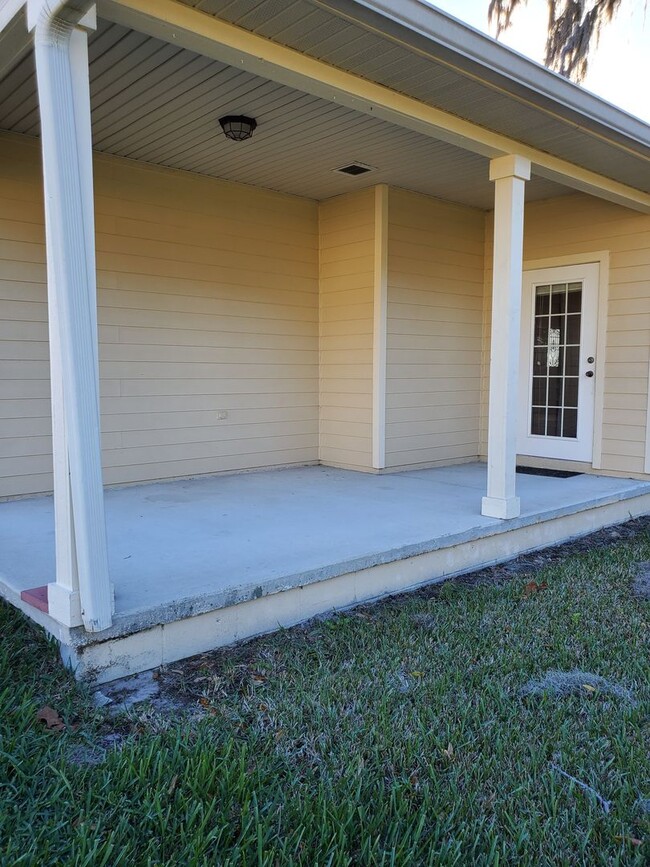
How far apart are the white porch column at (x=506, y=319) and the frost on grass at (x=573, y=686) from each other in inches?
62.3

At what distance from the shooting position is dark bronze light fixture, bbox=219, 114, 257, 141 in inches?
163

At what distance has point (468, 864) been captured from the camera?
1600mm

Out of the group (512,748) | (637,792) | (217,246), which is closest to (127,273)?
(217,246)

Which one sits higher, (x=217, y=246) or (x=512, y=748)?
(x=217, y=246)

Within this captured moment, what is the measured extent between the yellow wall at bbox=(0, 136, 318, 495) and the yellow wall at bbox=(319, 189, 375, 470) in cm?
13

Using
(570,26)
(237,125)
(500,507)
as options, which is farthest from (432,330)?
(570,26)

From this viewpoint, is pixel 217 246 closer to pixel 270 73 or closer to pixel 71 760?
pixel 270 73

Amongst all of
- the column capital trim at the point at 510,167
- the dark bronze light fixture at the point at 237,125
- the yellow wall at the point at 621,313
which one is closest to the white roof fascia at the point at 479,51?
the column capital trim at the point at 510,167

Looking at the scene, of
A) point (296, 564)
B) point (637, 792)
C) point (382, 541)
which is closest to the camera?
point (637, 792)

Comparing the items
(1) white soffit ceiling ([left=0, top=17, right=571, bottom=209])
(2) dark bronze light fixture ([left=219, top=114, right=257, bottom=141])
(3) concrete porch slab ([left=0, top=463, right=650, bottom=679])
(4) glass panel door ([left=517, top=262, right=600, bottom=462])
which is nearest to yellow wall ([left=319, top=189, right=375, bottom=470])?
(1) white soffit ceiling ([left=0, top=17, right=571, bottom=209])

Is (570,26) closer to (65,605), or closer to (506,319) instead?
(506,319)

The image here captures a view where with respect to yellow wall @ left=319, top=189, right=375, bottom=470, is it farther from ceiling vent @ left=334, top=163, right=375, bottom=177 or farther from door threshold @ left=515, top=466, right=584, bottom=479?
door threshold @ left=515, top=466, right=584, bottom=479

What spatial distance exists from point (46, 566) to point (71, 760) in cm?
124

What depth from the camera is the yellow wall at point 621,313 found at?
5.56 meters
